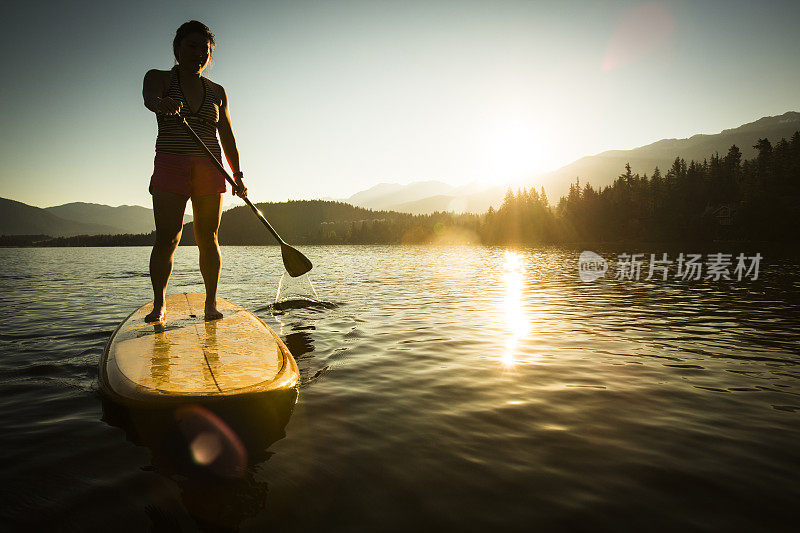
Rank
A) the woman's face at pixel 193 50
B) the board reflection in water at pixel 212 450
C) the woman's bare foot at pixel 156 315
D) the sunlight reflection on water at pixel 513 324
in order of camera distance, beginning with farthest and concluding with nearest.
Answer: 1. the sunlight reflection on water at pixel 513 324
2. the woman's bare foot at pixel 156 315
3. the woman's face at pixel 193 50
4. the board reflection in water at pixel 212 450

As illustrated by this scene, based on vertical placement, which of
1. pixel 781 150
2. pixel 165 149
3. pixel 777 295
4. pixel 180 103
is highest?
pixel 781 150

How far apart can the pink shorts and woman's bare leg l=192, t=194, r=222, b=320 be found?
0.41ft

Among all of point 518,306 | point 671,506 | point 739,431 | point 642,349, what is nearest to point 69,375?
point 671,506

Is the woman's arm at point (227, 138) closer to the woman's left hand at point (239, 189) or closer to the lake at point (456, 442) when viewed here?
the woman's left hand at point (239, 189)

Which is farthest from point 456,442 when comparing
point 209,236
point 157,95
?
point 157,95

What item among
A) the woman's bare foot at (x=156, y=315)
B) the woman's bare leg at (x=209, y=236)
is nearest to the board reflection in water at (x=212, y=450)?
the woman's bare foot at (x=156, y=315)

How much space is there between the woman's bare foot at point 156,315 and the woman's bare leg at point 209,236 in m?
0.52

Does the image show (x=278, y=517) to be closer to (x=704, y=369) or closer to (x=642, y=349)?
(x=704, y=369)

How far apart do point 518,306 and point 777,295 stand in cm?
925

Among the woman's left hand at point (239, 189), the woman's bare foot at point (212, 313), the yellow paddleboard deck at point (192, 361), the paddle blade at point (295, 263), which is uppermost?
the woman's left hand at point (239, 189)

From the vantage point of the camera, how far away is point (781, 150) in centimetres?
6700

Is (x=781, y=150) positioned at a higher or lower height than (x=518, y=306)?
higher

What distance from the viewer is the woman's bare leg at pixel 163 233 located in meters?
4.78

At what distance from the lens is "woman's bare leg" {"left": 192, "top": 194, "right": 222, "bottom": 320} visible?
5195 mm
